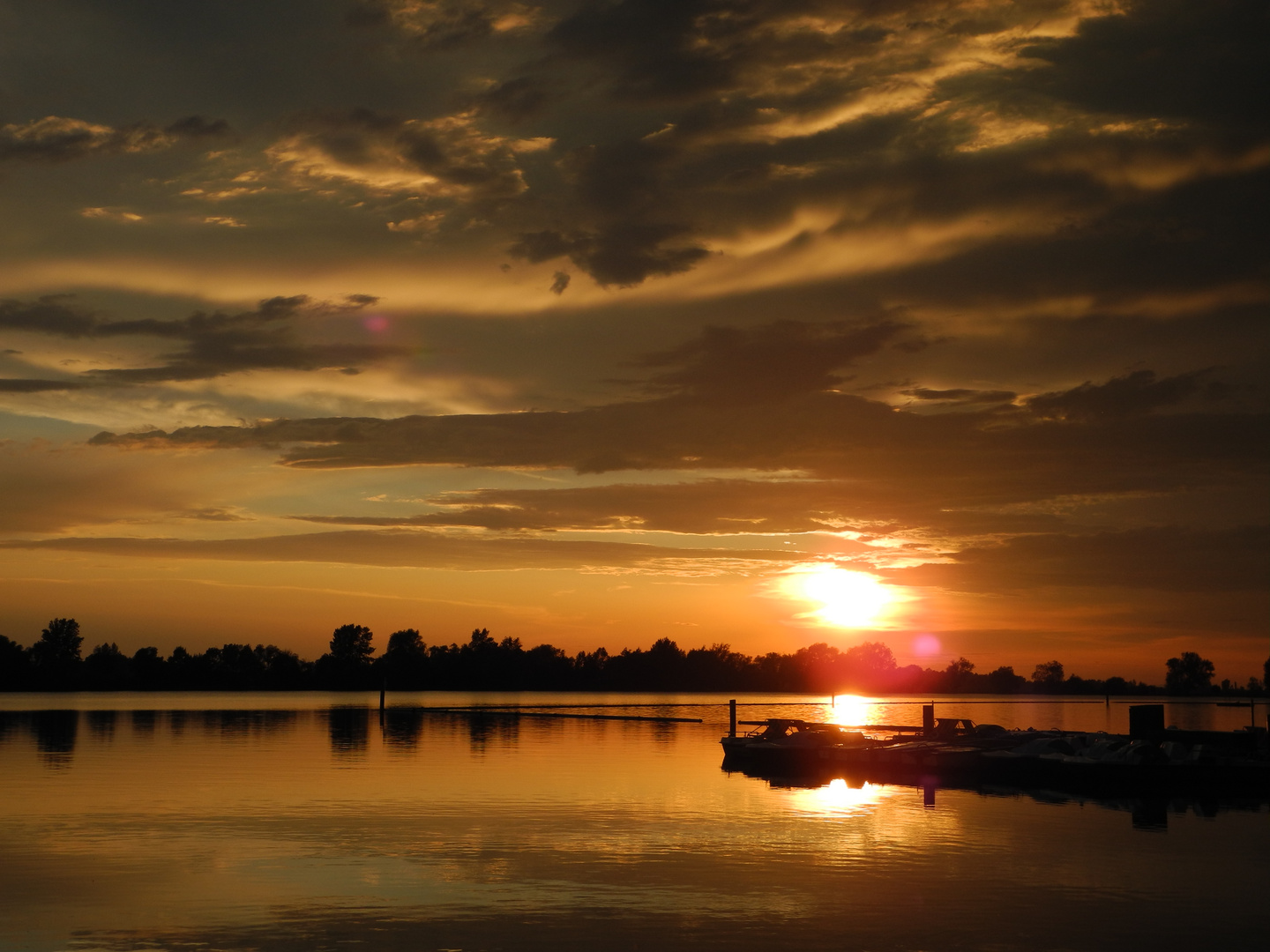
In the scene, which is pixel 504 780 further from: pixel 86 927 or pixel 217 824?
pixel 86 927

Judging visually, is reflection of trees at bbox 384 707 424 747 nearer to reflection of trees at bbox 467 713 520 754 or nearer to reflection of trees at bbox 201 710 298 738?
reflection of trees at bbox 467 713 520 754

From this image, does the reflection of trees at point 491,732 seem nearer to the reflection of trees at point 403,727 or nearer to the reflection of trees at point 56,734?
the reflection of trees at point 403,727

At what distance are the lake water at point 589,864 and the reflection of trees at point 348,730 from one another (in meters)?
18.6

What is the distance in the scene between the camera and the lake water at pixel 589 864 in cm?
2491

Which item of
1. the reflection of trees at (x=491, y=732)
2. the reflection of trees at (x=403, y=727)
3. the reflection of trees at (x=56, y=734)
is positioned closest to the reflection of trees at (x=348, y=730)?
the reflection of trees at (x=403, y=727)

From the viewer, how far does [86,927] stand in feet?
81.1

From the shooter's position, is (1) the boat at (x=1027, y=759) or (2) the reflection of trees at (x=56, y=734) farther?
(2) the reflection of trees at (x=56, y=734)

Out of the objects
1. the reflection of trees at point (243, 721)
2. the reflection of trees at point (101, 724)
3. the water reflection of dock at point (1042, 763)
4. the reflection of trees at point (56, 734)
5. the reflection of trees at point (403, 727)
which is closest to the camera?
the water reflection of dock at point (1042, 763)

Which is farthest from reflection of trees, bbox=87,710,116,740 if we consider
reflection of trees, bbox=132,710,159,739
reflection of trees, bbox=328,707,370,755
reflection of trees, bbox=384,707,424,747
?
reflection of trees, bbox=384,707,424,747

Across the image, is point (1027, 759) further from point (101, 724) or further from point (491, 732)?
point (101, 724)

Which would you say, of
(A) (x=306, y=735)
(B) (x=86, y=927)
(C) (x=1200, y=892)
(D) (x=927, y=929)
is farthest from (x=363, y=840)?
(A) (x=306, y=735)

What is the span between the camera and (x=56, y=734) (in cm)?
9456

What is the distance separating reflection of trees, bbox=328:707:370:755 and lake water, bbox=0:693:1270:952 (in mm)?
18558

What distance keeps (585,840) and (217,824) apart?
42.9 feet
